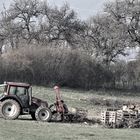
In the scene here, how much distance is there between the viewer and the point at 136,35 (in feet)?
264

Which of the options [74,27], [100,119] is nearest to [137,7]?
[74,27]

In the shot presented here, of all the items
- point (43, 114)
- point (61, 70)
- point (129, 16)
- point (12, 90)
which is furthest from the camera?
point (129, 16)

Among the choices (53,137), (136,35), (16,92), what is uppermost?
(136,35)

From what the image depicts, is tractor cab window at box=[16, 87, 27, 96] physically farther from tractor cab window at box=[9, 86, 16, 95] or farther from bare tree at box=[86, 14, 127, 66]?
bare tree at box=[86, 14, 127, 66]

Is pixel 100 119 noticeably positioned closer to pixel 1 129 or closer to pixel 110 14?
pixel 1 129

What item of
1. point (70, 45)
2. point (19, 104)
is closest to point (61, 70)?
point (70, 45)

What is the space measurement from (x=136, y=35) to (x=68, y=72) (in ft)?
71.6

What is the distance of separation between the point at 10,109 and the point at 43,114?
1656 mm

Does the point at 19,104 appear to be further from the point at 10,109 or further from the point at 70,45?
the point at 70,45

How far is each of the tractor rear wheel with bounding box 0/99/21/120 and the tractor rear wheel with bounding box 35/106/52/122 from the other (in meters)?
0.96

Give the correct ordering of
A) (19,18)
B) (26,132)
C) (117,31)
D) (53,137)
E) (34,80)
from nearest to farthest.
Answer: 1. (53,137)
2. (26,132)
3. (34,80)
4. (117,31)
5. (19,18)

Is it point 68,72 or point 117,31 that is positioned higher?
point 117,31

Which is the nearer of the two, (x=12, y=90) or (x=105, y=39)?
(x=12, y=90)

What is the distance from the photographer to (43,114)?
25.3 metres
